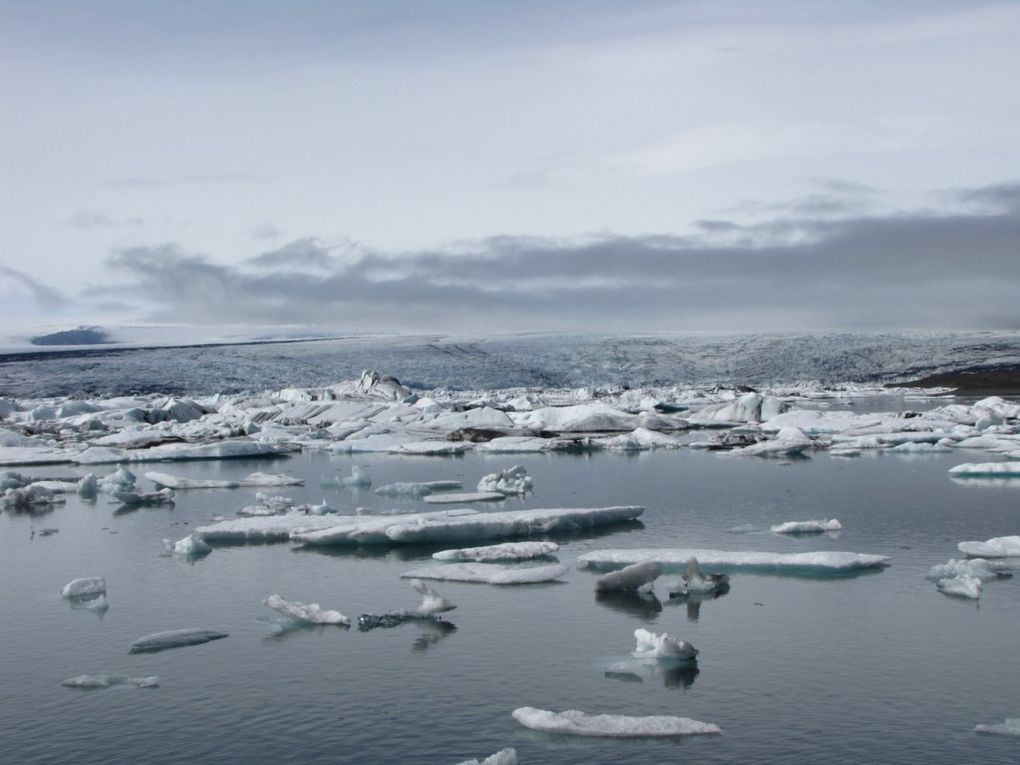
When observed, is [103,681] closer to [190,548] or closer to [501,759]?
[501,759]

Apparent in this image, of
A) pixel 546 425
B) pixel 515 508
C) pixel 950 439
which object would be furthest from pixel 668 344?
pixel 515 508

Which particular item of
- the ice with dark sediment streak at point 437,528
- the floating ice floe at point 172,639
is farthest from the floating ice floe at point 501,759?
the ice with dark sediment streak at point 437,528

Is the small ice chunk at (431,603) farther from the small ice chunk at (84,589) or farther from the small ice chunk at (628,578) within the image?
the small ice chunk at (84,589)

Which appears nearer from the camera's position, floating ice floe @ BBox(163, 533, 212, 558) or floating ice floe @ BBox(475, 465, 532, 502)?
floating ice floe @ BBox(163, 533, 212, 558)

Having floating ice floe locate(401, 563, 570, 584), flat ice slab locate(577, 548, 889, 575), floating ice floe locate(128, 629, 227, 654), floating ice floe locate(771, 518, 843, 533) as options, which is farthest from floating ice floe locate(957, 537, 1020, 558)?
floating ice floe locate(128, 629, 227, 654)

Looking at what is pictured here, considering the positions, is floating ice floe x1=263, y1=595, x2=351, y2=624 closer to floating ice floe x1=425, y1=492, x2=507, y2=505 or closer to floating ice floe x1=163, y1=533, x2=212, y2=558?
floating ice floe x1=163, y1=533, x2=212, y2=558

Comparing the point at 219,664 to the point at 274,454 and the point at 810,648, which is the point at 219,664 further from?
the point at 274,454
